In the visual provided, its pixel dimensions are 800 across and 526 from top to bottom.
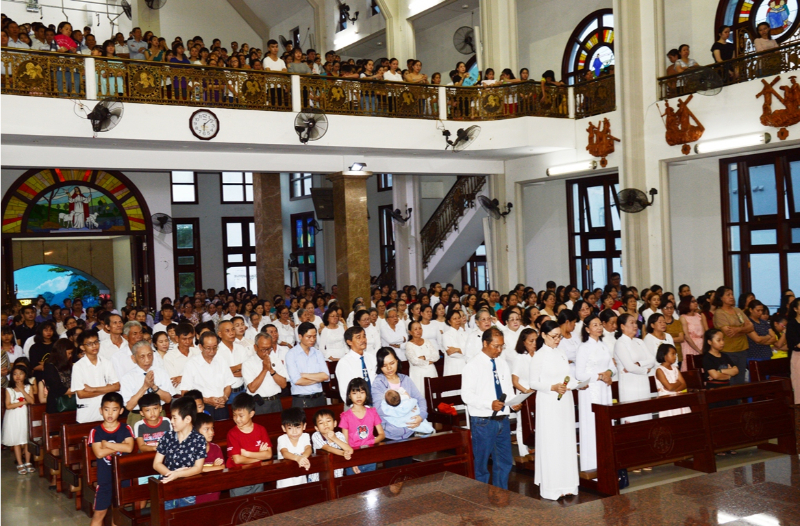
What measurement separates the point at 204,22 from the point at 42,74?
11.8 m

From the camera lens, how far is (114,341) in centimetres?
853

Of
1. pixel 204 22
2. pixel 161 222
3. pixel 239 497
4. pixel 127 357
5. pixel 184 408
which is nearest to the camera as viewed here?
pixel 239 497

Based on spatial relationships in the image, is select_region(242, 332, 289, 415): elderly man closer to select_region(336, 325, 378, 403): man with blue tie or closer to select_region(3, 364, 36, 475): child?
select_region(336, 325, 378, 403): man with blue tie

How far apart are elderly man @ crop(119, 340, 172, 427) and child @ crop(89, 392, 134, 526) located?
0.81m

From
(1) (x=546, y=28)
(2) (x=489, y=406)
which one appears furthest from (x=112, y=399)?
(1) (x=546, y=28)

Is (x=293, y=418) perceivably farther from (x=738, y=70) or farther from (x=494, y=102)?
(x=494, y=102)

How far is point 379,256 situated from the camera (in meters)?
24.3

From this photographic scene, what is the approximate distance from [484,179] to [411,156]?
3251 mm

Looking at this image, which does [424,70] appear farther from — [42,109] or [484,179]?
[42,109]

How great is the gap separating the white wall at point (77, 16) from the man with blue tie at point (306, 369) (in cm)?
1470

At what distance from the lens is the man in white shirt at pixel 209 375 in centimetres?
710

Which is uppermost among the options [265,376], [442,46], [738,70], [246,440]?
[442,46]

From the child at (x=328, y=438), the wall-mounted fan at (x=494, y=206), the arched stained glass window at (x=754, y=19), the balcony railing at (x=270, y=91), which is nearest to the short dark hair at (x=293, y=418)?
the child at (x=328, y=438)

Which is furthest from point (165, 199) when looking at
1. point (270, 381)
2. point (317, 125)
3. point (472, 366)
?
point (472, 366)
